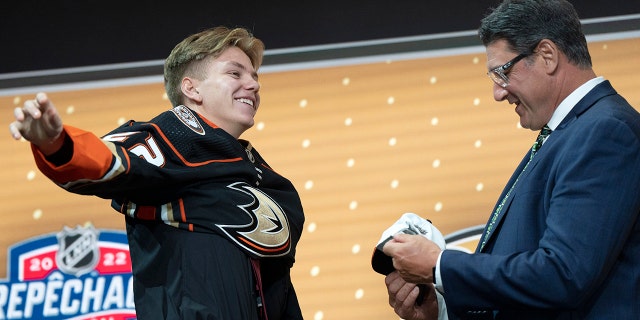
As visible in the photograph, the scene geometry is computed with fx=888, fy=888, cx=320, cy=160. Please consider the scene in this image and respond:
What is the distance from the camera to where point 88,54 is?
3223 millimetres

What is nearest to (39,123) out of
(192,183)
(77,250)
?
(192,183)

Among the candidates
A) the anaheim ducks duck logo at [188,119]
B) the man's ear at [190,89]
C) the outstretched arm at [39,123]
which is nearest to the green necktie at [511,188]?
the anaheim ducks duck logo at [188,119]

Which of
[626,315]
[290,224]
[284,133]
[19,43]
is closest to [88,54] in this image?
[19,43]

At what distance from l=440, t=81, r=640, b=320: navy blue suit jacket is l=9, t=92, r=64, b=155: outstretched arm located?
32.9 inches

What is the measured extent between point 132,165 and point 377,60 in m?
Result: 1.50

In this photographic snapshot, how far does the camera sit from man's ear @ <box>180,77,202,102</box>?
238 cm

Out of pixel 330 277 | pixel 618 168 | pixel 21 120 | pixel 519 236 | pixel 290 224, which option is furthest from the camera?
pixel 330 277

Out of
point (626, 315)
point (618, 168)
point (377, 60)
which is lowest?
point (626, 315)

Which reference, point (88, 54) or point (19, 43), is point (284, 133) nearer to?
point (88, 54)

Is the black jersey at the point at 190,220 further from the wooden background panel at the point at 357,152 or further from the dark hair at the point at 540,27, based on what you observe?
the wooden background panel at the point at 357,152

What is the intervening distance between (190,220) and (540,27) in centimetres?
90

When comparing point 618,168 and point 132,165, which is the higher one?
point 132,165

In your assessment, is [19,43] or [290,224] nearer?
[290,224]

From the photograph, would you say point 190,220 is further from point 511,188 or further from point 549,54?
point 549,54
